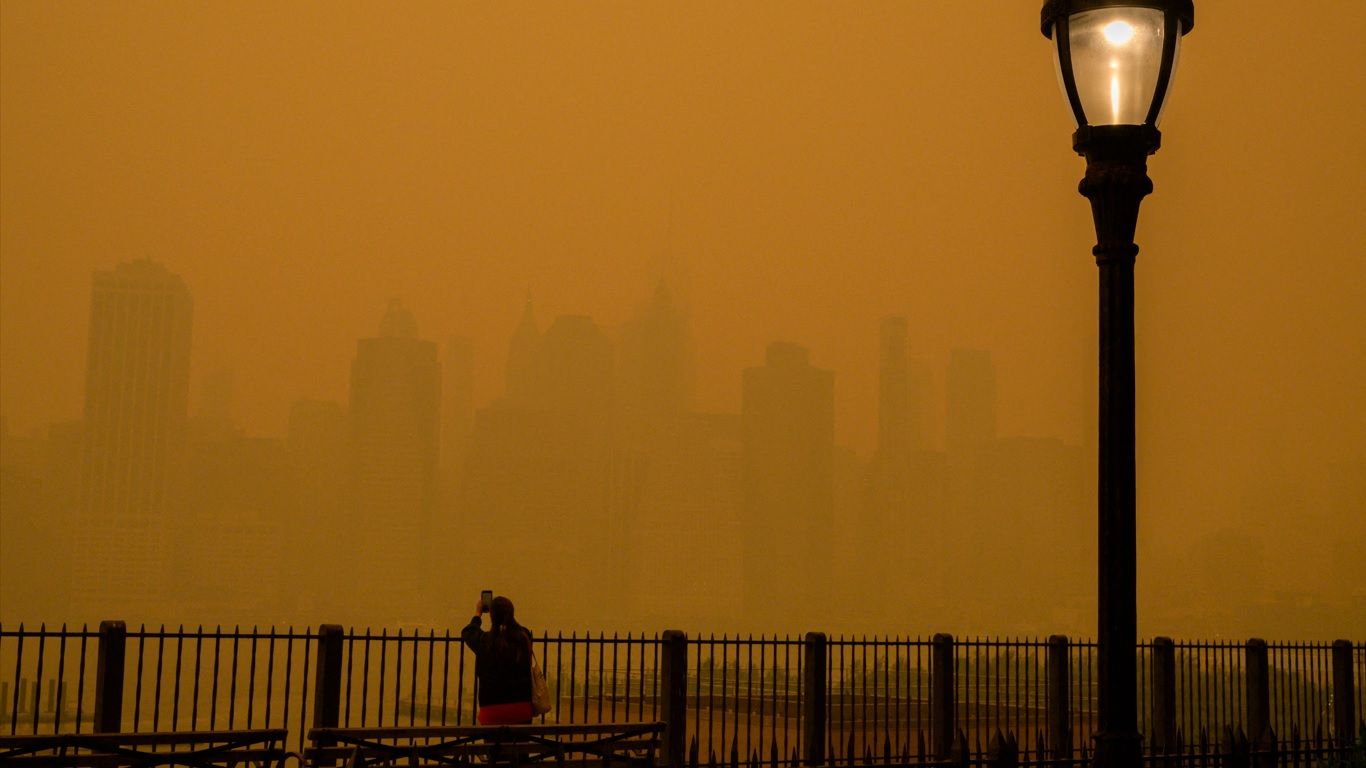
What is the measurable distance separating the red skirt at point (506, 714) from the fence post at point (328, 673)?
199 centimetres

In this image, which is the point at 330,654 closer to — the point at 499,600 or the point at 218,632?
the point at 218,632

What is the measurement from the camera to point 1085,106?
5492mm

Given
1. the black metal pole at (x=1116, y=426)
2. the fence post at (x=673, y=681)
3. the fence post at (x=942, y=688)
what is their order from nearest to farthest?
1. the black metal pole at (x=1116, y=426)
2. the fence post at (x=673, y=681)
3. the fence post at (x=942, y=688)

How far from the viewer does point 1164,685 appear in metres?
18.5

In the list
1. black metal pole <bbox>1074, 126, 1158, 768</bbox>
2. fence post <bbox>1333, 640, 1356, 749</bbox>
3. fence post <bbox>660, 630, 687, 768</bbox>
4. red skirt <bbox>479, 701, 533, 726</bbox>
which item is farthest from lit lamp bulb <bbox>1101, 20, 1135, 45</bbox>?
fence post <bbox>1333, 640, 1356, 749</bbox>

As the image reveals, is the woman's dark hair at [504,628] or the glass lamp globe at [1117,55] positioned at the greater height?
the glass lamp globe at [1117,55]

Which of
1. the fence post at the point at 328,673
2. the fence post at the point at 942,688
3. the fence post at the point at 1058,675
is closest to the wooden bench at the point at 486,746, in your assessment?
the fence post at the point at 328,673

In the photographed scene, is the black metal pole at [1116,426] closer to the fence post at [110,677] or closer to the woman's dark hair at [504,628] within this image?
the woman's dark hair at [504,628]

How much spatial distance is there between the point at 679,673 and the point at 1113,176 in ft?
30.5

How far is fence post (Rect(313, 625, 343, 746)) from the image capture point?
1288 centimetres

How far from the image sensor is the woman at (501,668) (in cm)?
1147

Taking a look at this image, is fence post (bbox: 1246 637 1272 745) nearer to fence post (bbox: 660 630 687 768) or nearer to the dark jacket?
fence post (bbox: 660 630 687 768)

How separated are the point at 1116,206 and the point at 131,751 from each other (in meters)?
6.96

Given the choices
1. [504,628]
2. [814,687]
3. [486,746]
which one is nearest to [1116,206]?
[486,746]
